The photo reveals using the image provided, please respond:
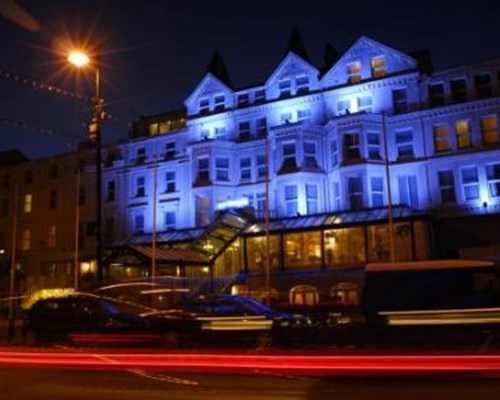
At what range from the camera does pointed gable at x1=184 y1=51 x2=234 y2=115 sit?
1847 inches

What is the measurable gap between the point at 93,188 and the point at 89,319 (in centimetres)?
3215

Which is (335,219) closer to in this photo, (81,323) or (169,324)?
(169,324)

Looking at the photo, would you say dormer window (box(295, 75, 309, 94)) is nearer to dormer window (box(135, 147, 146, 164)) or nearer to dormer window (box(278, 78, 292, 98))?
dormer window (box(278, 78, 292, 98))

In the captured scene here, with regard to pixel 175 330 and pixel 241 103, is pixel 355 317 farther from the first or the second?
pixel 241 103

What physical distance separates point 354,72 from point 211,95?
11.5 meters

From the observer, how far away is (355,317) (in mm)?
20719

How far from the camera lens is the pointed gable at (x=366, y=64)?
40.2 meters

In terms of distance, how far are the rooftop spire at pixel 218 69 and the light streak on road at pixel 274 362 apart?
3495 cm

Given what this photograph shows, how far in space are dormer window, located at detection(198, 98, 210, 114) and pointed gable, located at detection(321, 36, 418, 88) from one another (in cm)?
955

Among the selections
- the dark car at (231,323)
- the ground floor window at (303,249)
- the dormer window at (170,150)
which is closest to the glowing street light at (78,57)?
the dark car at (231,323)

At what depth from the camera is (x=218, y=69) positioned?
162 feet

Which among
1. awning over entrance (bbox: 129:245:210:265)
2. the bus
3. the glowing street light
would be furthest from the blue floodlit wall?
the bus

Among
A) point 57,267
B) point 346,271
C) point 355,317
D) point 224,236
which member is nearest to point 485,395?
point 355,317

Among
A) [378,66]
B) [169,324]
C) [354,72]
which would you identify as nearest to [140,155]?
[354,72]
